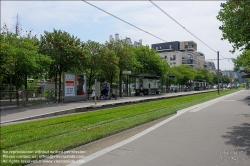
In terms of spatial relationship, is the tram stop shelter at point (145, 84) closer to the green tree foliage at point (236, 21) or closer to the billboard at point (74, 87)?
the billboard at point (74, 87)

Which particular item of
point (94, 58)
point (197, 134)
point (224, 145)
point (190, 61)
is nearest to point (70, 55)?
point (94, 58)

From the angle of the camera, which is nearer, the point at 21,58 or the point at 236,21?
the point at 236,21

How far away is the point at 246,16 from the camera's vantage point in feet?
35.3

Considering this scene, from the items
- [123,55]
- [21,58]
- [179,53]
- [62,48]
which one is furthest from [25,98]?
[179,53]

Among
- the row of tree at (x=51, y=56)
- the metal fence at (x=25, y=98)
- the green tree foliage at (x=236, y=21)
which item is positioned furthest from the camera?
the row of tree at (x=51, y=56)

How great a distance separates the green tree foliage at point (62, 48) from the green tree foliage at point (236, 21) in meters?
13.2

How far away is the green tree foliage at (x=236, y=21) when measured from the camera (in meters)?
10.8

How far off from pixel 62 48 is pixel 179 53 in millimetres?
101751

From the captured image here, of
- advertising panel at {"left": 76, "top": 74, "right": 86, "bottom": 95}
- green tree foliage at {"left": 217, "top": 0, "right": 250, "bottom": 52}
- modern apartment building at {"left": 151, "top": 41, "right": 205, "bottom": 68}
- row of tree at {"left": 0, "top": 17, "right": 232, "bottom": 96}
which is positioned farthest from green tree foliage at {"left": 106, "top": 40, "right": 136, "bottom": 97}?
modern apartment building at {"left": 151, "top": 41, "right": 205, "bottom": 68}

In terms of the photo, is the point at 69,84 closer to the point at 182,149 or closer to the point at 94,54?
the point at 94,54

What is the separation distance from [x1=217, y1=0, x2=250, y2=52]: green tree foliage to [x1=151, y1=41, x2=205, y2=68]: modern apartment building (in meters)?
104

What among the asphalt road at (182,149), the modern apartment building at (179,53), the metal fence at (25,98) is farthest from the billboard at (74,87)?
the modern apartment building at (179,53)

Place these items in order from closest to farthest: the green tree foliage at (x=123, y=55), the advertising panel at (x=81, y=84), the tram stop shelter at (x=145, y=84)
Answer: the advertising panel at (x=81, y=84)
the green tree foliage at (x=123, y=55)
the tram stop shelter at (x=145, y=84)

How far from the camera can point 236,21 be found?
36.5 feet
